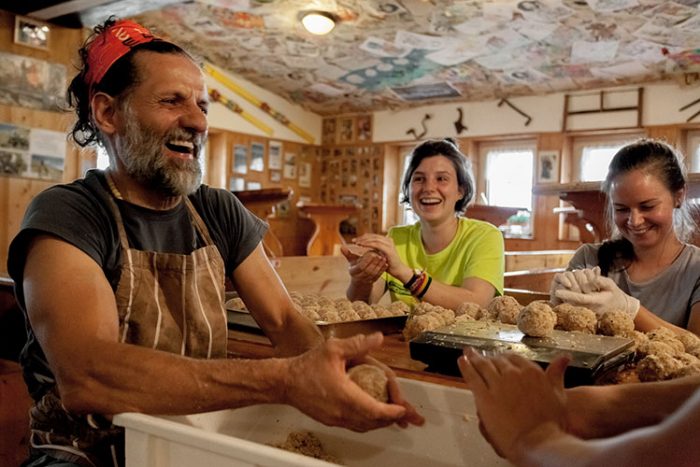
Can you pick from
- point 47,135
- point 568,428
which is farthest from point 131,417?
point 47,135

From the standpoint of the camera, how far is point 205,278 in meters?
1.47

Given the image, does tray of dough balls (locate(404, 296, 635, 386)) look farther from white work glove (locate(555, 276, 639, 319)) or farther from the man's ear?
the man's ear

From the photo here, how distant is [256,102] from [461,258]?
746cm

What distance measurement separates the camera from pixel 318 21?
22.1ft

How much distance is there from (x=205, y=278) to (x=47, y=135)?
5.20 m

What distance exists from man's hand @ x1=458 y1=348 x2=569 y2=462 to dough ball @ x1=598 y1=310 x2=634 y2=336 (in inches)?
22.0

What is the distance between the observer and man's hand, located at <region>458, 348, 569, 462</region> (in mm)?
904

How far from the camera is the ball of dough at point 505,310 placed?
1.69 m

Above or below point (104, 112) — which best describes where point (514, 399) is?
below

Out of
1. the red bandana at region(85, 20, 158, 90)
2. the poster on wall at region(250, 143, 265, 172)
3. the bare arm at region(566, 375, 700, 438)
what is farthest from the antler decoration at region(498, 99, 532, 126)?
the bare arm at region(566, 375, 700, 438)

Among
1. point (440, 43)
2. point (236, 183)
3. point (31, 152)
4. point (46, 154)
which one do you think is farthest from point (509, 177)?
point (31, 152)

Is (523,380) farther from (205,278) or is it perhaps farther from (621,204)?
(621,204)

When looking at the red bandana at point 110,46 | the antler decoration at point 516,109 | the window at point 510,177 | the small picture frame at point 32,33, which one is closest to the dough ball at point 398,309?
the red bandana at point 110,46

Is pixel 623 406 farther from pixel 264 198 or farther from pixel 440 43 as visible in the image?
pixel 440 43
